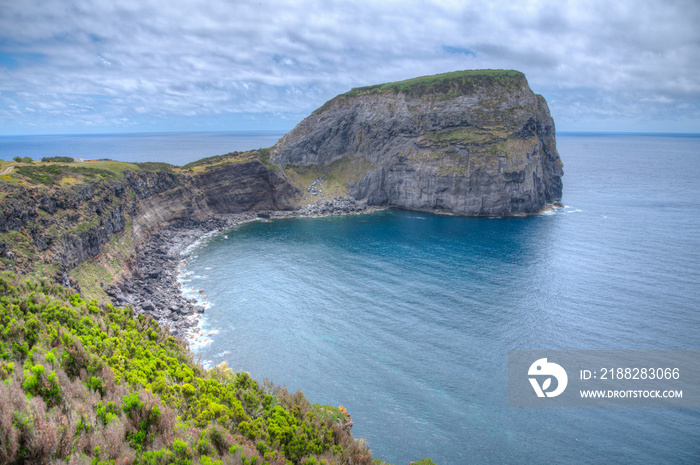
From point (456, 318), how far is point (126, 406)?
129 ft

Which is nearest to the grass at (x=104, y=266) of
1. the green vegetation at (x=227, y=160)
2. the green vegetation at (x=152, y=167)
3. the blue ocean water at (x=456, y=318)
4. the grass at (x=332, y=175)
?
the blue ocean water at (x=456, y=318)

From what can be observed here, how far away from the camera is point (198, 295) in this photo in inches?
2222

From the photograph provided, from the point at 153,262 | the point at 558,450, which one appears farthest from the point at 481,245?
the point at 153,262

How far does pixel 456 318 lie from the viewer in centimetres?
4753

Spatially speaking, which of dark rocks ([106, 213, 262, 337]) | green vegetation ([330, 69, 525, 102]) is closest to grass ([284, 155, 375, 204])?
green vegetation ([330, 69, 525, 102])

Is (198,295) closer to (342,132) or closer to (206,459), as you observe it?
(206,459)

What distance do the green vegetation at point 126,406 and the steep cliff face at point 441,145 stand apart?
94.9m

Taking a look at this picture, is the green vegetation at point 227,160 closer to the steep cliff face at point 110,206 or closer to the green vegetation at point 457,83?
the steep cliff face at point 110,206

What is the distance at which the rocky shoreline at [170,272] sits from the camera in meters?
48.6

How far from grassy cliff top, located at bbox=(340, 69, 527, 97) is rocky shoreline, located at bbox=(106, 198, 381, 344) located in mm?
48215

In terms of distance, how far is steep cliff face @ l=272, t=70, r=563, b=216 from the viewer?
10688 cm

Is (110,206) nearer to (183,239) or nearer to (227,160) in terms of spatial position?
(183,239)

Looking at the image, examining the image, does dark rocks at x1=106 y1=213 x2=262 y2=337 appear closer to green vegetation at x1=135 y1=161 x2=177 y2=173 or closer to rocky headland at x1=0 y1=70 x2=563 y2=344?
rocky headland at x1=0 y1=70 x2=563 y2=344

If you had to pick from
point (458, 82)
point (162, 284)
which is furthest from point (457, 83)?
point (162, 284)
